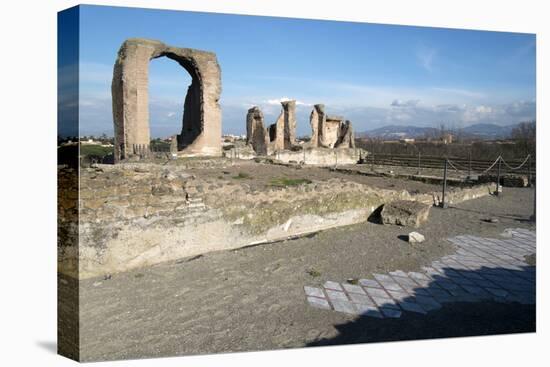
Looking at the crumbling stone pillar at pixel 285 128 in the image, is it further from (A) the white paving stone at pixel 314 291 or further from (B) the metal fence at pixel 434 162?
(A) the white paving stone at pixel 314 291

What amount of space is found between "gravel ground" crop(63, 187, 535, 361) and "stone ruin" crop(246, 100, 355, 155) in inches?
828

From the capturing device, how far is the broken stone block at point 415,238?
6.71 meters

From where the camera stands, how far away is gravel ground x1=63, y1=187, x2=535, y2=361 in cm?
377

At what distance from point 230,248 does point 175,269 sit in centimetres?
120

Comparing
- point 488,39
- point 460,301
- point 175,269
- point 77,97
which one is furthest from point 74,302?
point 488,39

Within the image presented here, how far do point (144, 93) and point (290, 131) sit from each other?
15.3 metres

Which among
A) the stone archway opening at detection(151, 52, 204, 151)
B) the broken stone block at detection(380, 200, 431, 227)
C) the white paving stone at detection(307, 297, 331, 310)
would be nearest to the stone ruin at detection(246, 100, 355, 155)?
the stone archway opening at detection(151, 52, 204, 151)

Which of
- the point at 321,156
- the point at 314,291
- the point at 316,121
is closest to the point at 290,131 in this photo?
the point at 316,121

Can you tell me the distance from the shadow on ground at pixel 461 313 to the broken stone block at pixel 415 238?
1.27 m

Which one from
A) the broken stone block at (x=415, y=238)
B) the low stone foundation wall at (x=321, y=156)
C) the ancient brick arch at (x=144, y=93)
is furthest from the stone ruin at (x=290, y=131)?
the broken stone block at (x=415, y=238)

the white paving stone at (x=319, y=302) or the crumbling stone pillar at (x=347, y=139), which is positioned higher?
the crumbling stone pillar at (x=347, y=139)

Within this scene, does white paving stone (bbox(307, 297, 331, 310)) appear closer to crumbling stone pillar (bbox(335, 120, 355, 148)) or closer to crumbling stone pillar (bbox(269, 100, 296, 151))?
crumbling stone pillar (bbox(269, 100, 296, 151))

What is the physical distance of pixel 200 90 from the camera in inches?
743

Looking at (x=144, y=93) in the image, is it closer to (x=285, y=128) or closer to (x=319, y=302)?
(x=319, y=302)
